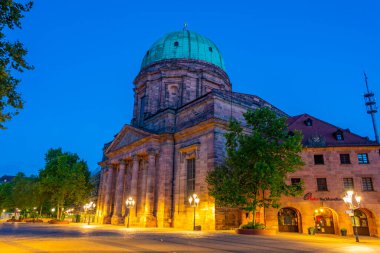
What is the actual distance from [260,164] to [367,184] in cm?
1550

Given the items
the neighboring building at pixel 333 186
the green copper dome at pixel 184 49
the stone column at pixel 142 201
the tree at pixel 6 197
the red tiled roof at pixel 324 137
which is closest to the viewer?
the neighboring building at pixel 333 186

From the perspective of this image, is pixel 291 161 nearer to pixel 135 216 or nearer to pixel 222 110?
pixel 222 110

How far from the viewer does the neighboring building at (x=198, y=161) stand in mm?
30594

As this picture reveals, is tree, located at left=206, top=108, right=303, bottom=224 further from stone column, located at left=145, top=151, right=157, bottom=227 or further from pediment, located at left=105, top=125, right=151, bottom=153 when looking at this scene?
pediment, located at left=105, top=125, right=151, bottom=153

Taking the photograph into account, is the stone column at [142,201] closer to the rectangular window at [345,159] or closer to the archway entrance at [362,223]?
the rectangular window at [345,159]

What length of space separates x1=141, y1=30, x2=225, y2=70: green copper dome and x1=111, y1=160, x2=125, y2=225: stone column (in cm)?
2119

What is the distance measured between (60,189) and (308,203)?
150 feet

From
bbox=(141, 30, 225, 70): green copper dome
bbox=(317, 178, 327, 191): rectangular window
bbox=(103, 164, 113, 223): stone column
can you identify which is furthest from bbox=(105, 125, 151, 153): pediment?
bbox=(317, 178, 327, 191): rectangular window

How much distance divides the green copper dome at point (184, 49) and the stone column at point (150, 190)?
860 inches

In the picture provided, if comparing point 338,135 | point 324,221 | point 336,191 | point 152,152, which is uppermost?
point 338,135

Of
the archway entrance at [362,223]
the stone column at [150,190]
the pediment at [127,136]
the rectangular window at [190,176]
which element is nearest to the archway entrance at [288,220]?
the archway entrance at [362,223]

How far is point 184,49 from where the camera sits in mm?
51531

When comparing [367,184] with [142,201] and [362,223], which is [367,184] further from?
[142,201]

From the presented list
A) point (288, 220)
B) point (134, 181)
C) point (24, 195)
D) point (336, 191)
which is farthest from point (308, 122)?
point (24, 195)
